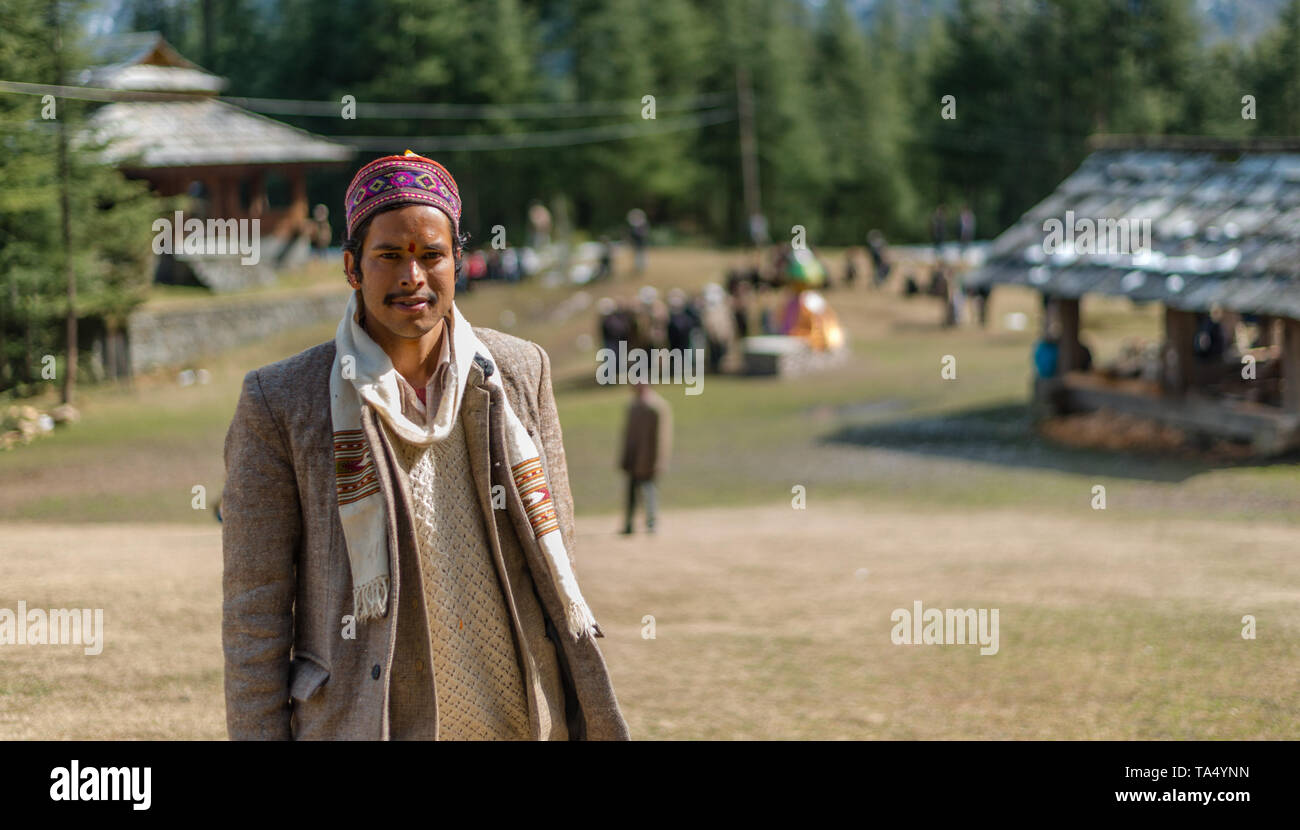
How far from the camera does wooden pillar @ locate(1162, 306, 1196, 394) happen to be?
68.1ft

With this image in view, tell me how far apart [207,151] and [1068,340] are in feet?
66.4

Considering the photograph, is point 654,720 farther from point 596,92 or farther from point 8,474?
point 596,92

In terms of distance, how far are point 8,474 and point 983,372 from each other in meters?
18.6

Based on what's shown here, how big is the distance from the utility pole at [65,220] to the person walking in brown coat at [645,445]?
487 inches

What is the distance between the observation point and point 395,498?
3.20 meters

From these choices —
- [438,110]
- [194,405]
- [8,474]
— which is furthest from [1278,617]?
[438,110]

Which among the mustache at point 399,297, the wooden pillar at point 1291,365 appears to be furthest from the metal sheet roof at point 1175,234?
the mustache at point 399,297

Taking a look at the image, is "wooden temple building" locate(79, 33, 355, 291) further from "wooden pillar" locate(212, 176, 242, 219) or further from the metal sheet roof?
the metal sheet roof

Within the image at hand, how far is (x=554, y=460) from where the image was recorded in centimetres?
354

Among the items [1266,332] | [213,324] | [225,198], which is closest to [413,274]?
[1266,332]

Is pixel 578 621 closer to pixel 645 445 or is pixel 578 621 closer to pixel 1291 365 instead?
pixel 645 445

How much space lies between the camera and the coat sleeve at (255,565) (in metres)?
3.19

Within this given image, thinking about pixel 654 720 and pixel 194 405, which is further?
pixel 194 405

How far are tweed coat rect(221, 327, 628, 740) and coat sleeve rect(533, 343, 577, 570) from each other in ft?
0.53
